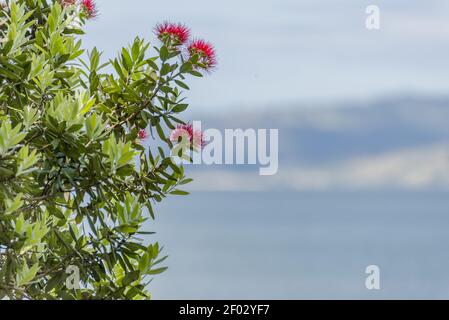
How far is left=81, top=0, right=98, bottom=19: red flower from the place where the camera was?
158 inches

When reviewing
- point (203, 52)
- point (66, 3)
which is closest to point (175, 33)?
point (203, 52)

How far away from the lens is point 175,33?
3502 mm

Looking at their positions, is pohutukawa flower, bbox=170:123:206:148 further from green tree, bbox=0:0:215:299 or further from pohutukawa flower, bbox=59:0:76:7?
pohutukawa flower, bbox=59:0:76:7

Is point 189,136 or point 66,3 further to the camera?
point 66,3

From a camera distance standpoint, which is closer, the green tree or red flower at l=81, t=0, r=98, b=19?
the green tree

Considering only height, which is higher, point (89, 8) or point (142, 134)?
point (89, 8)

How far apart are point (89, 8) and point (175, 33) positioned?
0.73 m

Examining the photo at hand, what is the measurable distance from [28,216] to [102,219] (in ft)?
1.30

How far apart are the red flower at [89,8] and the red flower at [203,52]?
0.74m

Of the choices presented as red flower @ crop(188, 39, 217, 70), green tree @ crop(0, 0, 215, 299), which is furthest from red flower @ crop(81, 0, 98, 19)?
red flower @ crop(188, 39, 217, 70)

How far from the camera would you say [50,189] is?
3.30 metres

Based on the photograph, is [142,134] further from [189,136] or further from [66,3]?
[66,3]

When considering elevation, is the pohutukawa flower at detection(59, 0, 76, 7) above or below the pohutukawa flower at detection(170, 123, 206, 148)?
above
